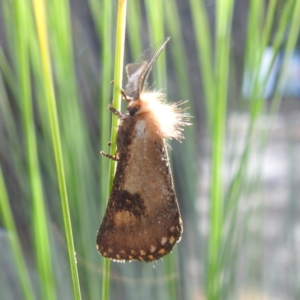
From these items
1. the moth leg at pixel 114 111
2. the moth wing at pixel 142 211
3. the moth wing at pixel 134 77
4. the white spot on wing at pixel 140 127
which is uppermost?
the moth wing at pixel 134 77

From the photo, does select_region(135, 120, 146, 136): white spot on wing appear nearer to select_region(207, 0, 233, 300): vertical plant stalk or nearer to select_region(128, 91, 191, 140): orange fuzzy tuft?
select_region(128, 91, 191, 140): orange fuzzy tuft

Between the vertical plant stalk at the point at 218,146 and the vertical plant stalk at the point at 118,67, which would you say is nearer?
the vertical plant stalk at the point at 118,67

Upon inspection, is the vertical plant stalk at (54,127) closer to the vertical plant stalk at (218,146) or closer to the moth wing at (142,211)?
the moth wing at (142,211)

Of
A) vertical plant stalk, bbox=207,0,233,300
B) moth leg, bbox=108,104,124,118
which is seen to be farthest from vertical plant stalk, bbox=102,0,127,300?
vertical plant stalk, bbox=207,0,233,300

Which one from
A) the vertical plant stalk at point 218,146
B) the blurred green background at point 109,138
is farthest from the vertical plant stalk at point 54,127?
the vertical plant stalk at point 218,146

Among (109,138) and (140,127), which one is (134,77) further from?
(109,138)

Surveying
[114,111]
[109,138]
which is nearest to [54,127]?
[114,111]

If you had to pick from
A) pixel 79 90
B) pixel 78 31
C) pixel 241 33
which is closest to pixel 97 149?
pixel 79 90

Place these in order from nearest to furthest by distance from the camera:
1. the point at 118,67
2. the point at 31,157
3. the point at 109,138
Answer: the point at 118,67 < the point at 31,157 < the point at 109,138
